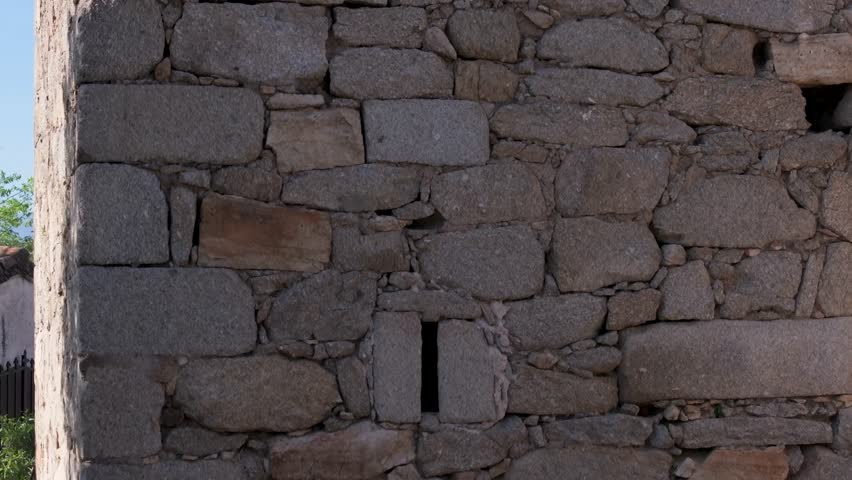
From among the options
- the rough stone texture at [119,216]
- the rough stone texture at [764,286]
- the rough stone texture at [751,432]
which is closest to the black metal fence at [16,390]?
the rough stone texture at [119,216]

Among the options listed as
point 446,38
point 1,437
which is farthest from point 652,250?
point 1,437

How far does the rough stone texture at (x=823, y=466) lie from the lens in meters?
3.72

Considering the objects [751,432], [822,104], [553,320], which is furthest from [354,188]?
[822,104]

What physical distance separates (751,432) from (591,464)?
61cm

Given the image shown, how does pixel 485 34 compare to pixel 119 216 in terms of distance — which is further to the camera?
pixel 485 34

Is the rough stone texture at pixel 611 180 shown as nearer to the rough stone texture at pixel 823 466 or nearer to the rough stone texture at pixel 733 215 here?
the rough stone texture at pixel 733 215

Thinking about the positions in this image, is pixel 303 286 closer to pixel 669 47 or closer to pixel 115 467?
pixel 115 467

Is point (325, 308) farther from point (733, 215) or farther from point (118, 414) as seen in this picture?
point (733, 215)

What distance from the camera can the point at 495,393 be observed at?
350 cm

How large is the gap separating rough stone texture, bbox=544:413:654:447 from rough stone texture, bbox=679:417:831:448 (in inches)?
6.7

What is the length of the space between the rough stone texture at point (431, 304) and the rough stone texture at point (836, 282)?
51.4 inches

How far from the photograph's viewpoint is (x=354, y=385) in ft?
11.1

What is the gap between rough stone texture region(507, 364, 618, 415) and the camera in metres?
3.53

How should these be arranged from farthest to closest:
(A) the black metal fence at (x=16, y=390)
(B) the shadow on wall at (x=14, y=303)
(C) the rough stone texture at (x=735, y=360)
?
1. (B) the shadow on wall at (x=14, y=303)
2. (A) the black metal fence at (x=16, y=390)
3. (C) the rough stone texture at (x=735, y=360)
